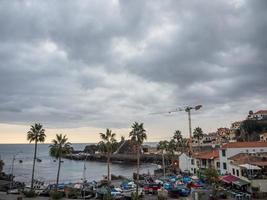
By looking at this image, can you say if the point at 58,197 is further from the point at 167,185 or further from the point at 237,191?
the point at 237,191

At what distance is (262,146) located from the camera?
75875mm

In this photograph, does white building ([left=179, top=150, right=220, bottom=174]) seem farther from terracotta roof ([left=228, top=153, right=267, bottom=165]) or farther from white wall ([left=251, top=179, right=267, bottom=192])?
white wall ([left=251, top=179, right=267, bottom=192])

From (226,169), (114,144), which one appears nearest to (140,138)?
(114,144)

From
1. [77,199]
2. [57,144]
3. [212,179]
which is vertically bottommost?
[77,199]

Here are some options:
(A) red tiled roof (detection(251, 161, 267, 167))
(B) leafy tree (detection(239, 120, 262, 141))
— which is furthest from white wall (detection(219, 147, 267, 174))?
(B) leafy tree (detection(239, 120, 262, 141))

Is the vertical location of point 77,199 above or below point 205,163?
below

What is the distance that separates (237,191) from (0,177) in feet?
257

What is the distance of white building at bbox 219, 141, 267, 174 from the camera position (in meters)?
72.6

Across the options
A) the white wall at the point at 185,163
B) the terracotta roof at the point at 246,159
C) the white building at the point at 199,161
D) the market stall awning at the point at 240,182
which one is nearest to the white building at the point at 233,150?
the terracotta roof at the point at 246,159

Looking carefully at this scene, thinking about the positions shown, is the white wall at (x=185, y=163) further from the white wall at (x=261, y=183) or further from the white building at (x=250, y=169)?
the white wall at (x=261, y=183)

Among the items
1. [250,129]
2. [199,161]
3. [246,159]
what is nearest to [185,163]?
[199,161]

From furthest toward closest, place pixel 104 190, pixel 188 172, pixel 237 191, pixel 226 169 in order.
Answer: pixel 188 172
pixel 226 169
pixel 104 190
pixel 237 191

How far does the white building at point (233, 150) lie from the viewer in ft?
238

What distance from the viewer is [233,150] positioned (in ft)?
238
